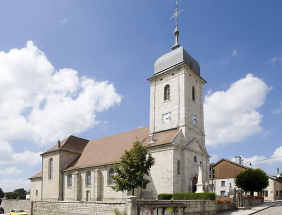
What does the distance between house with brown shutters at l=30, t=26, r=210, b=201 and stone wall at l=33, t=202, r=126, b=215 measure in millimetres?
7172

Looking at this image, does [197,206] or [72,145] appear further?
[72,145]

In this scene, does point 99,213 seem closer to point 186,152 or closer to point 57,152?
point 186,152

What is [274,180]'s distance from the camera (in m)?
50.8

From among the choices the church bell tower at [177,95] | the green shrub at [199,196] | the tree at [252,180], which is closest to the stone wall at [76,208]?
the green shrub at [199,196]

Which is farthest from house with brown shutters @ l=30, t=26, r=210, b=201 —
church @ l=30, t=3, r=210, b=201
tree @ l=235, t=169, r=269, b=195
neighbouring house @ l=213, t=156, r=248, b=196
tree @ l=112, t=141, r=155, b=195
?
neighbouring house @ l=213, t=156, r=248, b=196

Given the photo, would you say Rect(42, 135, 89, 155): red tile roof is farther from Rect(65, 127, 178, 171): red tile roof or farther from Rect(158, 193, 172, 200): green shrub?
Rect(158, 193, 172, 200): green shrub

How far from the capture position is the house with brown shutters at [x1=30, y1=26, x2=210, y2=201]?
26672 millimetres

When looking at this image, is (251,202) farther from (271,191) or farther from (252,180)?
(271,191)

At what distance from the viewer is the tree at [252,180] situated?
3741cm

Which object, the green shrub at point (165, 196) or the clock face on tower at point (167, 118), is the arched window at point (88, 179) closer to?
the clock face on tower at point (167, 118)

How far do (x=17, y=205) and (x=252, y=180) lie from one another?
30917mm

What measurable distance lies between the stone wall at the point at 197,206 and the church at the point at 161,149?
4.03 meters

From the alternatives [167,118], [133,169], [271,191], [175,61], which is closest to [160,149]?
[133,169]

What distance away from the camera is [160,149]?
27.1 meters
